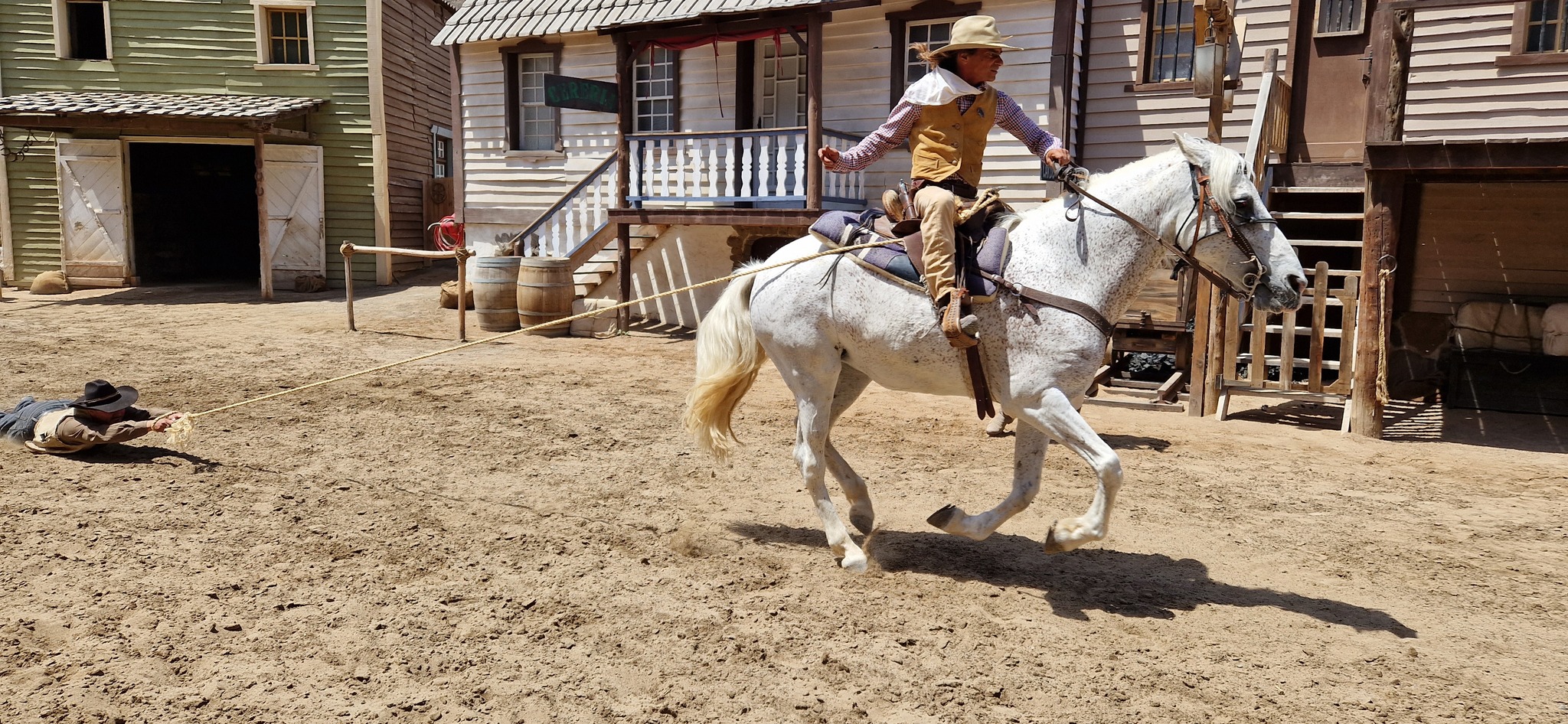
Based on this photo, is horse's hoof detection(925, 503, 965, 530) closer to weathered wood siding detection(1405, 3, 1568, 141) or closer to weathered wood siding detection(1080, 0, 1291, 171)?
weathered wood siding detection(1080, 0, 1291, 171)

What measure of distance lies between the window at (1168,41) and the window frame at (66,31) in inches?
671

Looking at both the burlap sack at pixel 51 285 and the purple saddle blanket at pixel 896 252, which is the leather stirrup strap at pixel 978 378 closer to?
the purple saddle blanket at pixel 896 252

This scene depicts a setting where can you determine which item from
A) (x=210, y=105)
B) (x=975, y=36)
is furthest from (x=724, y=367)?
(x=210, y=105)

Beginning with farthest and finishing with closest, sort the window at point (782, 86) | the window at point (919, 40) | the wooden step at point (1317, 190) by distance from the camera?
the window at point (782, 86), the window at point (919, 40), the wooden step at point (1317, 190)

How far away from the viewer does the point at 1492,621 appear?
13.7 ft

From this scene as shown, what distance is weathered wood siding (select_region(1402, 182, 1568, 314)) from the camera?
1039cm

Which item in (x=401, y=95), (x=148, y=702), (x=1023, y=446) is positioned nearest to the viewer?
(x=148, y=702)

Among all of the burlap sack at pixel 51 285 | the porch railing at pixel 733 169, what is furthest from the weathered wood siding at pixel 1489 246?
the burlap sack at pixel 51 285

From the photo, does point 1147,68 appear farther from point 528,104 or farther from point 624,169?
point 528,104

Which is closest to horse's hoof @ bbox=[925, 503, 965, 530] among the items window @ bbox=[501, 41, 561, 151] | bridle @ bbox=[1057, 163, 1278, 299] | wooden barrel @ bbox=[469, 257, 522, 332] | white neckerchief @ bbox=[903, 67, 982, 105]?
bridle @ bbox=[1057, 163, 1278, 299]

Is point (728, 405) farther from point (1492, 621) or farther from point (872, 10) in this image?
point (872, 10)

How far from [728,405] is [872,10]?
9107mm

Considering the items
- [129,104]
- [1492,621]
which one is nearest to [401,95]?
[129,104]

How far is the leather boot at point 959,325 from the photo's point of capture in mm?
4285
